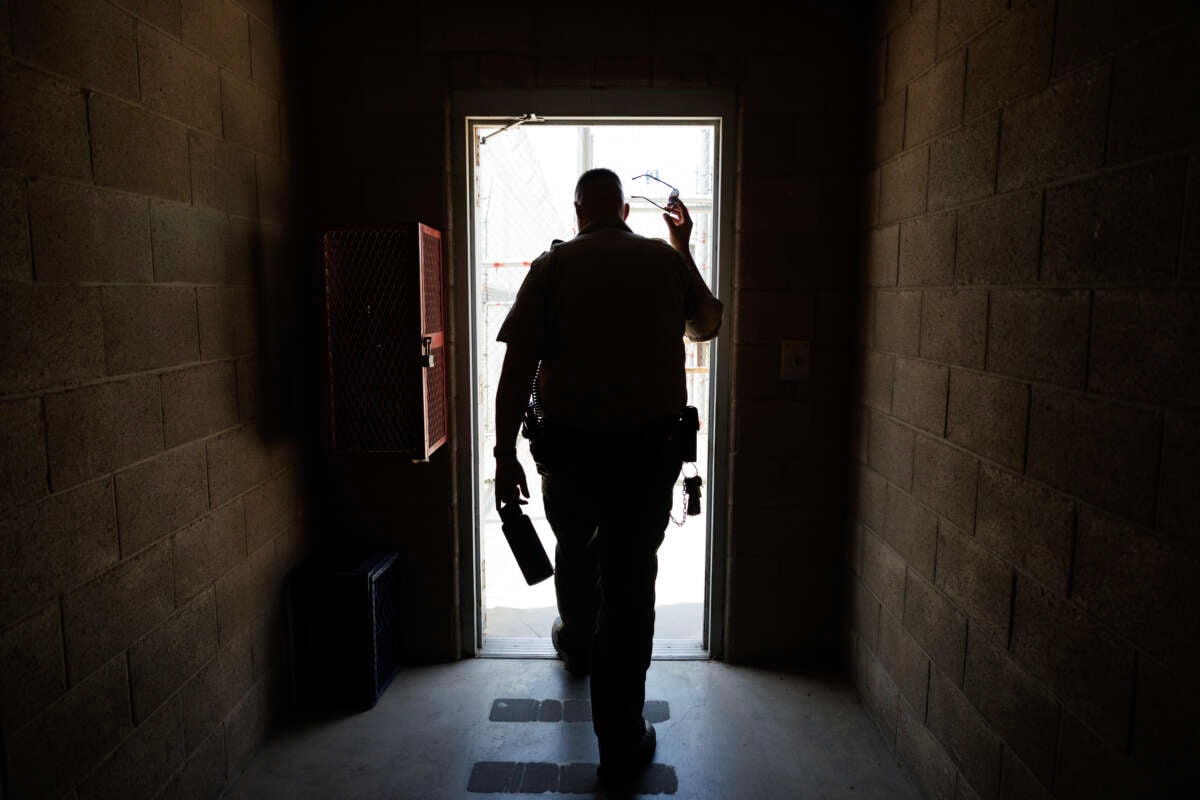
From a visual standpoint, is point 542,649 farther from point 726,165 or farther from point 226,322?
point 726,165

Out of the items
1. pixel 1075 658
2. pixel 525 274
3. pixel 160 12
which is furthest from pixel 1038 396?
pixel 525 274

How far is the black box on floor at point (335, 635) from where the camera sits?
2.36 m

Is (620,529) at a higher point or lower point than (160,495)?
lower

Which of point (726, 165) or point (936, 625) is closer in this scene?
point (936, 625)

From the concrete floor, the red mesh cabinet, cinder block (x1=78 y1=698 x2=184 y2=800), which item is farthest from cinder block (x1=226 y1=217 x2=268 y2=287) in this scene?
the concrete floor

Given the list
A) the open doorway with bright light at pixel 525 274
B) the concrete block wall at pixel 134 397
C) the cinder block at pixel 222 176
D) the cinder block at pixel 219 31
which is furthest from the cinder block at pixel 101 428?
the open doorway with bright light at pixel 525 274

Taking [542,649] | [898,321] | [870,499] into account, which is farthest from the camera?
[542,649]

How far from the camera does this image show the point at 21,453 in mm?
1301

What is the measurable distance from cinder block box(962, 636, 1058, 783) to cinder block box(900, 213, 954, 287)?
0.90m

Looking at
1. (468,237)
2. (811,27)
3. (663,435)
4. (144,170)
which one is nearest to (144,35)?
(144,170)

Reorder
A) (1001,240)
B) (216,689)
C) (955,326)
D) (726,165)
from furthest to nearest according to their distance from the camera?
(726,165) → (216,689) → (955,326) → (1001,240)

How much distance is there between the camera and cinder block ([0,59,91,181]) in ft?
4.19

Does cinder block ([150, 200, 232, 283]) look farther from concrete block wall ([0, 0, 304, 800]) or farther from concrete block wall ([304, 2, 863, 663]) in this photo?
concrete block wall ([304, 2, 863, 663])

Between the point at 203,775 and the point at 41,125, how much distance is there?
5.09ft
